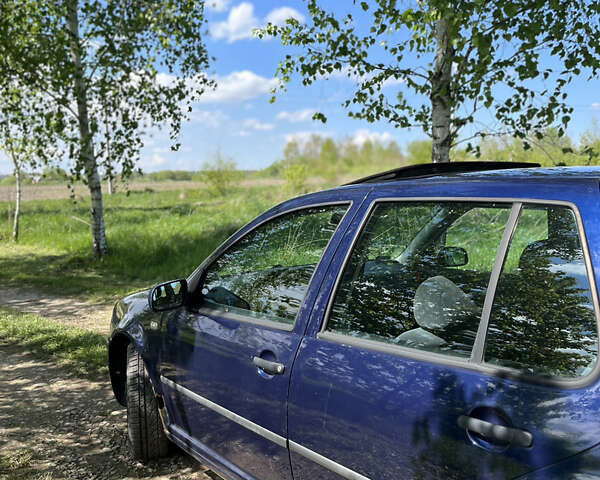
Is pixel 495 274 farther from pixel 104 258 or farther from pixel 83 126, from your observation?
pixel 104 258

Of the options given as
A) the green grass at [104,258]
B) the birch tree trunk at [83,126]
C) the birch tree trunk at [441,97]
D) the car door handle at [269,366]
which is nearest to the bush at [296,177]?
the green grass at [104,258]

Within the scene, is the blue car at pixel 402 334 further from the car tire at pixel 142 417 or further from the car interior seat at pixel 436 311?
the car tire at pixel 142 417

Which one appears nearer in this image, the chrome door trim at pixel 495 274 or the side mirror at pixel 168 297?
the chrome door trim at pixel 495 274

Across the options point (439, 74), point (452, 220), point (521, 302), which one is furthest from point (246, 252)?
point (439, 74)

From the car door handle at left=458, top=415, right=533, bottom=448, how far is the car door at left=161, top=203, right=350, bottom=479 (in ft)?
2.55

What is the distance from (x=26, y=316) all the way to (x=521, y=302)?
24.4 feet

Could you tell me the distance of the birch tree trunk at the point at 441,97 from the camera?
6.49 metres

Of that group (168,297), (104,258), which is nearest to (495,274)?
(168,297)

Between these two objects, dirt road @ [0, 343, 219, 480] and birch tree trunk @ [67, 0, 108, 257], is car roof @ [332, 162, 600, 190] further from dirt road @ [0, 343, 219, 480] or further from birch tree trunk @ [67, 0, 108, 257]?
birch tree trunk @ [67, 0, 108, 257]

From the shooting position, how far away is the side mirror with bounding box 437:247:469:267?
85.0 inches

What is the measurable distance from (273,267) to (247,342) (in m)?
0.53

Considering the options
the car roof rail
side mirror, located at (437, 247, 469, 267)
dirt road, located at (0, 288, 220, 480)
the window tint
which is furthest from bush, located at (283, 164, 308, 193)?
the window tint

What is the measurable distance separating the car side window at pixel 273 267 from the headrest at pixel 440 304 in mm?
498

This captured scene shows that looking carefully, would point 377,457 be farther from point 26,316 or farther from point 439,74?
point 26,316
